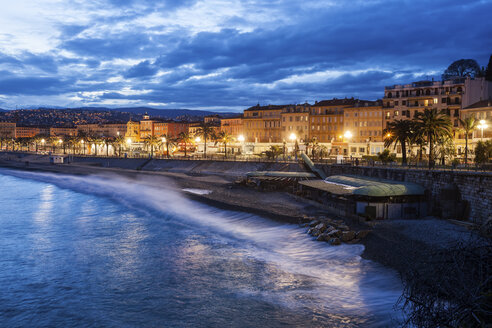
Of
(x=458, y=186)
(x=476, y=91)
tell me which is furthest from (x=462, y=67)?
(x=458, y=186)

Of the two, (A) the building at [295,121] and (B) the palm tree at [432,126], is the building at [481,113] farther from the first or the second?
(A) the building at [295,121]

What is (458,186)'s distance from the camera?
32.9 metres

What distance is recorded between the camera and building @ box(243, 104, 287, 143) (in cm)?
12094

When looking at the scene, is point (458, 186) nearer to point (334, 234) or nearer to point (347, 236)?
point (347, 236)

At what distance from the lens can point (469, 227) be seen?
27.5 metres

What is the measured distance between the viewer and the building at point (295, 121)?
11475 cm

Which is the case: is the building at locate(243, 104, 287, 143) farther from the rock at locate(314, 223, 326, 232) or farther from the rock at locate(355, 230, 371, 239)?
the rock at locate(355, 230, 371, 239)

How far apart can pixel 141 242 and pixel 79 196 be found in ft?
Result: 105

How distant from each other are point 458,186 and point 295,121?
277ft

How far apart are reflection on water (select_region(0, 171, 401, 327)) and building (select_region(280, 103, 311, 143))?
77731 mm

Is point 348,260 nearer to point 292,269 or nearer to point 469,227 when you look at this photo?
point 292,269

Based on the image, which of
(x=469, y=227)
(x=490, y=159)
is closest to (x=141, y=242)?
(x=469, y=227)

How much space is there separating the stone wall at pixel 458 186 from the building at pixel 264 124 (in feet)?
257

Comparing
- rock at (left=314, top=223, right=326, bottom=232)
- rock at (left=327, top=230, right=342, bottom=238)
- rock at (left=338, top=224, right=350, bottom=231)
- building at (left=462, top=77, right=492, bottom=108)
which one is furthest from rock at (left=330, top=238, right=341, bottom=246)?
building at (left=462, top=77, right=492, bottom=108)
